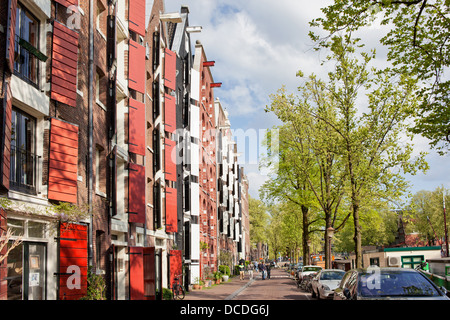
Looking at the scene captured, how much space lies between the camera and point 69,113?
47.8 ft

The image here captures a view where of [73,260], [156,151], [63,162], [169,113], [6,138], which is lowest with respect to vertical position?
[73,260]

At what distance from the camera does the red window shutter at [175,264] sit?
27134 millimetres

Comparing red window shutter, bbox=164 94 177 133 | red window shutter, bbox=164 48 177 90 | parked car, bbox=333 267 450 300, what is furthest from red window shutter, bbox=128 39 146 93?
parked car, bbox=333 267 450 300

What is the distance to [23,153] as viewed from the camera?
480 inches

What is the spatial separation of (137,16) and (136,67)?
7.77 feet

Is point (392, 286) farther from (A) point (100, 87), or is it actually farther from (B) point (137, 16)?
(B) point (137, 16)

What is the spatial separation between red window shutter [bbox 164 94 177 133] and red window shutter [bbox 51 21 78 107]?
43.1 ft

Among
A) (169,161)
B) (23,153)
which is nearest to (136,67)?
(169,161)

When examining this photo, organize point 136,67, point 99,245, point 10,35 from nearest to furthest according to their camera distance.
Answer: point 10,35 → point 99,245 → point 136,67

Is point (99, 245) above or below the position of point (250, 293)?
above

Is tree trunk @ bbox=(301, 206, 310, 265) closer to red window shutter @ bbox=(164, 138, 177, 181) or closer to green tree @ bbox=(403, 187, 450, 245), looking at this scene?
red window shutter @ bbox=(164, 138, 177, 181)

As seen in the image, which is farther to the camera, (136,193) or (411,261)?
(411,261)

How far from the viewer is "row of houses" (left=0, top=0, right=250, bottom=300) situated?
38.4 feet

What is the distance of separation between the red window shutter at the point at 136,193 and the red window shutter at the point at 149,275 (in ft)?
4.74
